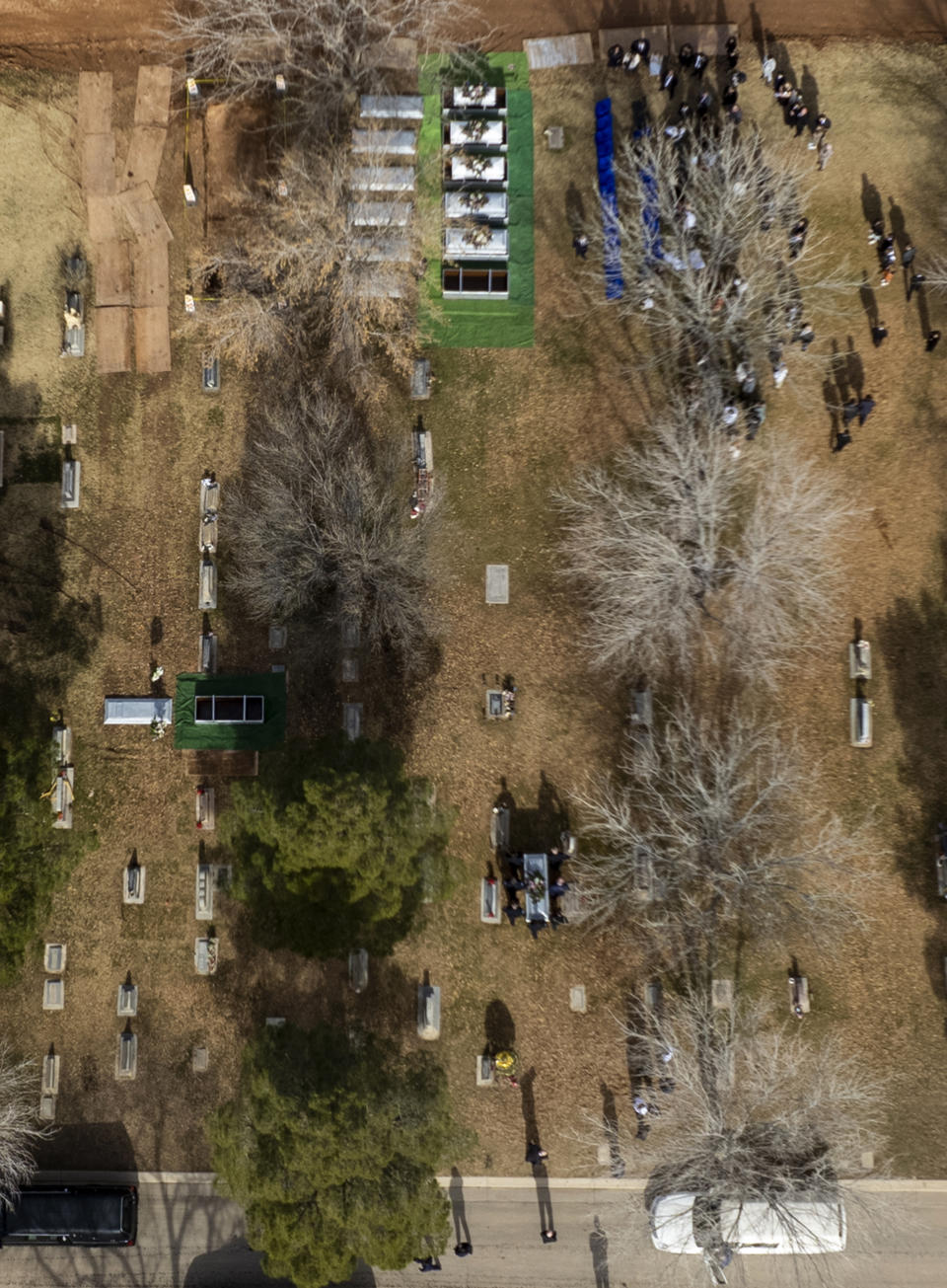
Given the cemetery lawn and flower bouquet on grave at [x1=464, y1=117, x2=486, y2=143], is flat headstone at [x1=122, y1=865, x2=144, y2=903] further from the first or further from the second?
flower bouquet on grave at [x1=464, y1=117, x2=486, y2=143]

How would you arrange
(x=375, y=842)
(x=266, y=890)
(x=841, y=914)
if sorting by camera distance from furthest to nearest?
1. (x=841, y=914)
2. (x=266, y=890)
3. (x=375, y=842)

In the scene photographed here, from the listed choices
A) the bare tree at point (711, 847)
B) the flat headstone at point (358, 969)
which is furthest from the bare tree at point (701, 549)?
the flat headstone at point (358, 969)

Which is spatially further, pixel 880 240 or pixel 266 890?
pixel 880 240

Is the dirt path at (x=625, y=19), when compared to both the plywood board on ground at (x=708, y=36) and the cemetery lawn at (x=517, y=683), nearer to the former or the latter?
the plywood board on ground at (x=708, y=36)

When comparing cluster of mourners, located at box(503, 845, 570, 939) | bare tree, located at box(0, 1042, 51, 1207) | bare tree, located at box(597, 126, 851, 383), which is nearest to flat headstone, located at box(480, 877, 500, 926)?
cluster of mourners, located at box(503, 845, 570, 939)

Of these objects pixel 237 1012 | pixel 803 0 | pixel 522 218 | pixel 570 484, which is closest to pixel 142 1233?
pixel 237 1012

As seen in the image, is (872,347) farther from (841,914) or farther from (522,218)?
(841,914)
